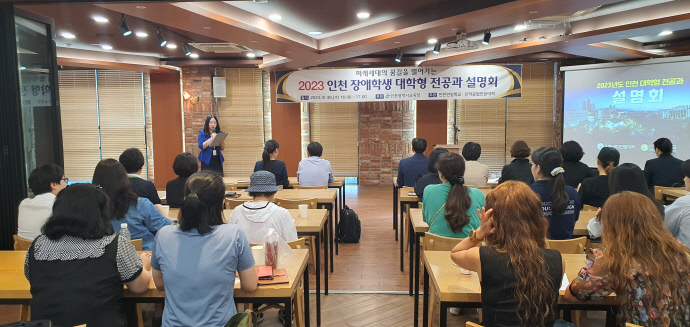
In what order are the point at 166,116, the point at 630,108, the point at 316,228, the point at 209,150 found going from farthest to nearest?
the point at 166,116
the point at 630,108
the point at 209,150
the point at 316,228

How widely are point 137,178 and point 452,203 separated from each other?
8.11ft

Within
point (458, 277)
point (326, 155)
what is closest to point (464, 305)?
point (458, 277)

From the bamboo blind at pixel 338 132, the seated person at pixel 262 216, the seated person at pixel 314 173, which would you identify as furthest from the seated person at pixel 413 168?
the bamboo blind at pixel 338 132

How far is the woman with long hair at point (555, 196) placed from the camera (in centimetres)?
329

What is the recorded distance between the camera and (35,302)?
2.04m

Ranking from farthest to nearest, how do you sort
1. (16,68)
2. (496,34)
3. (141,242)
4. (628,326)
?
1. (496,34)
2. (16,68)
3. (141,242)
4. (628,326)

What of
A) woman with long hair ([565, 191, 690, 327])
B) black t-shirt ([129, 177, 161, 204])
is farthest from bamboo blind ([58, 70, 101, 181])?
woman with long hair ([565, 191, 690, 327])

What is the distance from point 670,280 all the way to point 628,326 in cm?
28

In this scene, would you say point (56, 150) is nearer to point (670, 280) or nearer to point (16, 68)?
point (16, 68)

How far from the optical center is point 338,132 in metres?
10.5

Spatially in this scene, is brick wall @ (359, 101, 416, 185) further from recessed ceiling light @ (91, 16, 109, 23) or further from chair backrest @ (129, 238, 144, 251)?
chair backrest @ (129, 238, 144, 251)

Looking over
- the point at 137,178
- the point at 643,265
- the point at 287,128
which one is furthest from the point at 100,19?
the point at 643,265

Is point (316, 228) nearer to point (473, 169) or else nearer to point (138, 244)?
point (138, 244)

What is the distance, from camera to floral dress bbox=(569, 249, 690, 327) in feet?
6.10
